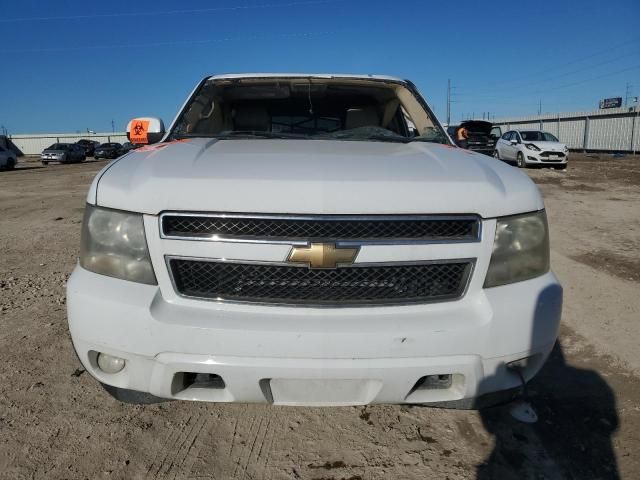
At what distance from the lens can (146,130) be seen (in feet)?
9.91

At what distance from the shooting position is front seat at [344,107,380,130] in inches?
141

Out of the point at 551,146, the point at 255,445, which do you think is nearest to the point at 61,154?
the point at 551,146

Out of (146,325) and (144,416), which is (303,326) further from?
(144,416)

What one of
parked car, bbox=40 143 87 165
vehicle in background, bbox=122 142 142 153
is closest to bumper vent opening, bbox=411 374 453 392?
vehicle in background, bbox=122 142 142 153

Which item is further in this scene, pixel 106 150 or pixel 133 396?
pixel 106 150

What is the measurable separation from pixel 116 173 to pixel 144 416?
50.4 inches

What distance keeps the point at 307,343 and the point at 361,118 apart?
244 cm

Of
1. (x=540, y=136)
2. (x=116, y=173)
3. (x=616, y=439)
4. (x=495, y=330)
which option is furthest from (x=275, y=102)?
(x=540, y=136)

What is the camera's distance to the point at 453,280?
5.84ft

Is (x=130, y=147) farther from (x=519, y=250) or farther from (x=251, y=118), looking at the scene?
(x=519, y=250)

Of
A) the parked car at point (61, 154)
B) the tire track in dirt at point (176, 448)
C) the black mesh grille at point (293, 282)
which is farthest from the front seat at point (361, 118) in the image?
the parked car at point (61, 154)

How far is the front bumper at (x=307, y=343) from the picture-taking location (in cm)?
161

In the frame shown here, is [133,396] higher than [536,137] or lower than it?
higher

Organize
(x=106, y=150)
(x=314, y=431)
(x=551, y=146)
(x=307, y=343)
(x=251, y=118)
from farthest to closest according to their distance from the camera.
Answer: (x=106, y=150)
(x=551, y=146)
(x=251, y=118)
(x=314, y=431)
(x=307, y=343)
